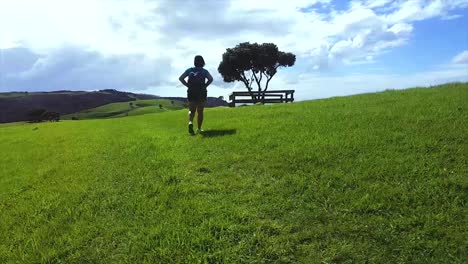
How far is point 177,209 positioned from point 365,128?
23.3 feet

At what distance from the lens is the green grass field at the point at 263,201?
21.2 feet

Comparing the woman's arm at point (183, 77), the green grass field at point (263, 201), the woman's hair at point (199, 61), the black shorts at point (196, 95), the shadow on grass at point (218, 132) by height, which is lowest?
the green grass field at point (263, 201)

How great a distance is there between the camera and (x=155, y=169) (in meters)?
11.1

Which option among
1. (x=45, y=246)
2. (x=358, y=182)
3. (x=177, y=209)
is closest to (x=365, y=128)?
(x=358, y=182)

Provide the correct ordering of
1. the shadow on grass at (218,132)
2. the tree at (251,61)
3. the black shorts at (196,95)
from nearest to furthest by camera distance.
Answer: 1. the shadow on grass at (218,132)
2. the black shorts at (196,95)
3. the tree at (251,61)

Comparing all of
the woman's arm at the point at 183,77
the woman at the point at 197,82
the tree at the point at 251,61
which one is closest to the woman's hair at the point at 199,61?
the woman at the point at 197,82

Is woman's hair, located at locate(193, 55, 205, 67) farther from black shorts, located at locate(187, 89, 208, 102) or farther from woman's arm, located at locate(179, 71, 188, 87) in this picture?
black shorts, located at locate(187, 89, 208, 102)

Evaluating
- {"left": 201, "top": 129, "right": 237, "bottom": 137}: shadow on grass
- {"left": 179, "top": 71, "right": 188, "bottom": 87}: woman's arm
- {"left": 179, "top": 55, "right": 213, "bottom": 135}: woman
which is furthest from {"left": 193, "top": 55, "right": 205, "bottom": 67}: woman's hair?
Result: {"left": 201, "top": 129, "right": 237, "bottom": 137}: shadow on grass

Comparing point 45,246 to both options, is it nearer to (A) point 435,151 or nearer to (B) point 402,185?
(B) point 402,185

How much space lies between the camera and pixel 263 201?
8031mm

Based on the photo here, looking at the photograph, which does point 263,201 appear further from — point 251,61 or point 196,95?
point 251,61

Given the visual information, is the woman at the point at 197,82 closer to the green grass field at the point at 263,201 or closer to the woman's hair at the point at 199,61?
the woman's hair at the point at 199,61

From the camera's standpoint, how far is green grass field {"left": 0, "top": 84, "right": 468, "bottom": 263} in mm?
6473

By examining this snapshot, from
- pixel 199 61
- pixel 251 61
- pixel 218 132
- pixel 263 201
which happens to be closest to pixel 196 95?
pixel 199 61
